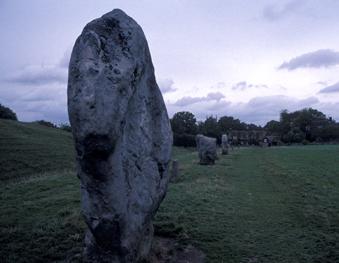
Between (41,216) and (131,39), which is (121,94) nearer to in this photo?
(131,39)

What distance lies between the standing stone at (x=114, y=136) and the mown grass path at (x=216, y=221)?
1.70m

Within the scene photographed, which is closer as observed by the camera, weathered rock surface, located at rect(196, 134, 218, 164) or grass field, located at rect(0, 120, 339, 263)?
grass field, located at rect(0, 120, 339, 263)

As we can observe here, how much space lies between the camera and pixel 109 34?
7.39m

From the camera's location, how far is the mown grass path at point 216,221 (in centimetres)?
906

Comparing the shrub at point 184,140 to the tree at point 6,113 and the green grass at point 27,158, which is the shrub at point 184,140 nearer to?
the tree at point 6,113

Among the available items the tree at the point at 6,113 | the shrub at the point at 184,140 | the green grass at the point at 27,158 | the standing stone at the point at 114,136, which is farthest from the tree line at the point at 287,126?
the standing stone at the point at 114,136

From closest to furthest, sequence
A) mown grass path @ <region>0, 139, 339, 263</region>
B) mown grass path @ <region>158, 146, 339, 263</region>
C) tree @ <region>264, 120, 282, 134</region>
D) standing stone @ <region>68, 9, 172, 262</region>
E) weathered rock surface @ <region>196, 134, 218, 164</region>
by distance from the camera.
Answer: standing stone @ <region>68, 9, 172, 262</region>, mown grass path @ <region>0, 139, 339, 263</region>, mown grass path @ <region>158, 146, 339, 263</region>, weathered rock surface @ <region>196, 134, 218, 164</region>, tree @ <region>264, 120, 282, 134</region>

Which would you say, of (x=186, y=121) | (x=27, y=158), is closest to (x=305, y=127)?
(x=186, y=121)

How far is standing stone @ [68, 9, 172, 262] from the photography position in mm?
6535

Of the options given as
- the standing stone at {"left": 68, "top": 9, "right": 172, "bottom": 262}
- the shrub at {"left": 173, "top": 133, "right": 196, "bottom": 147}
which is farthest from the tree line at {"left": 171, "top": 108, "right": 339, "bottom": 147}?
the standing stone at {"left": 68, "top": 9, "right": 172, "bottom": 262}

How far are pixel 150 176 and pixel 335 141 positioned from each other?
117 metres

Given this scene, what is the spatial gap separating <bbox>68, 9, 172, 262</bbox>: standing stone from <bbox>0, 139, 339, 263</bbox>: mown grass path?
1.70 m

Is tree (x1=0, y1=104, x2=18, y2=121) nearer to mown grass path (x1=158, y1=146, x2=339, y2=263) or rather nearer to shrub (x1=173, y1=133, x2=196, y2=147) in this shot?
shrub (x1=173, y1=133, x2=196, y2=147)

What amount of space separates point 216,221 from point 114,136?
20.1 feet
